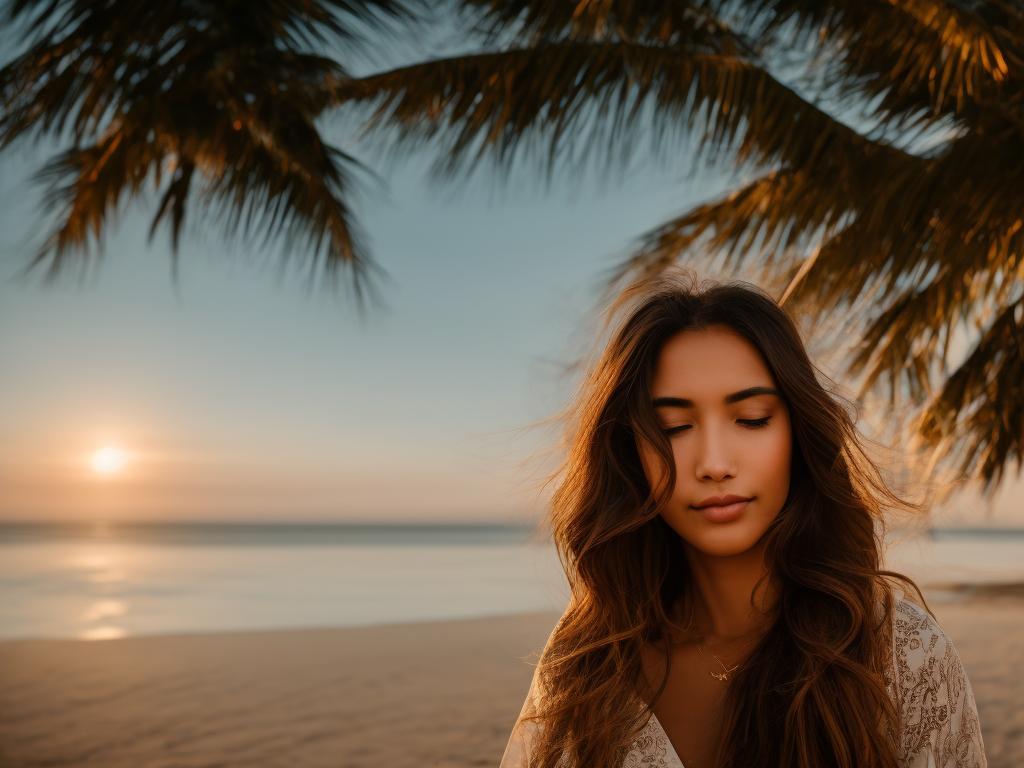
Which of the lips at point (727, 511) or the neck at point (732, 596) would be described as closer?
the lips at point (727, 511)

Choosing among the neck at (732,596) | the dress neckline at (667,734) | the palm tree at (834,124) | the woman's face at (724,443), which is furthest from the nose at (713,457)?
the palm tree at (834,124)

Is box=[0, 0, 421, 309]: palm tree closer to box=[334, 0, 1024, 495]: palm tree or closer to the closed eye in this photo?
box=[334, 0, 1024, 495]: palm tree

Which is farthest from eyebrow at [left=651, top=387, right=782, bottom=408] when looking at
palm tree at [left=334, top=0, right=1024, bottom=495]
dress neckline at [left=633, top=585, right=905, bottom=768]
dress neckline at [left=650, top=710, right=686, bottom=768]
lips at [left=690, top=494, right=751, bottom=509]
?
palm tree at [left=334, top=0, right=1024, bottom=495]

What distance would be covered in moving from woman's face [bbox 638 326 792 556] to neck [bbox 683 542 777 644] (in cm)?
6

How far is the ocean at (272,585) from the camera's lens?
11648 mm

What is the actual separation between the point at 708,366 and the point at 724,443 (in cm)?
16

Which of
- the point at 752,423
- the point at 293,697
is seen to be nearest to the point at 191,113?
the point at 752,423

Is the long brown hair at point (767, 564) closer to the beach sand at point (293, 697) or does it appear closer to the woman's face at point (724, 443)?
the woman's face at point (724, 443)

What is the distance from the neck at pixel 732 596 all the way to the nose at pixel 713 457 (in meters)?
0.21

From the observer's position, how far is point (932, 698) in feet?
5.14

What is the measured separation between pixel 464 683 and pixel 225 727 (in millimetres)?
2190

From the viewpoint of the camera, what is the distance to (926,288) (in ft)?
13.7

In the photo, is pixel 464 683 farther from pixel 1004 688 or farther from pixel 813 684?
pixel 813 684

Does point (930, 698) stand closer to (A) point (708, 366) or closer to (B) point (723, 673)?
(B) point (723, 673)
